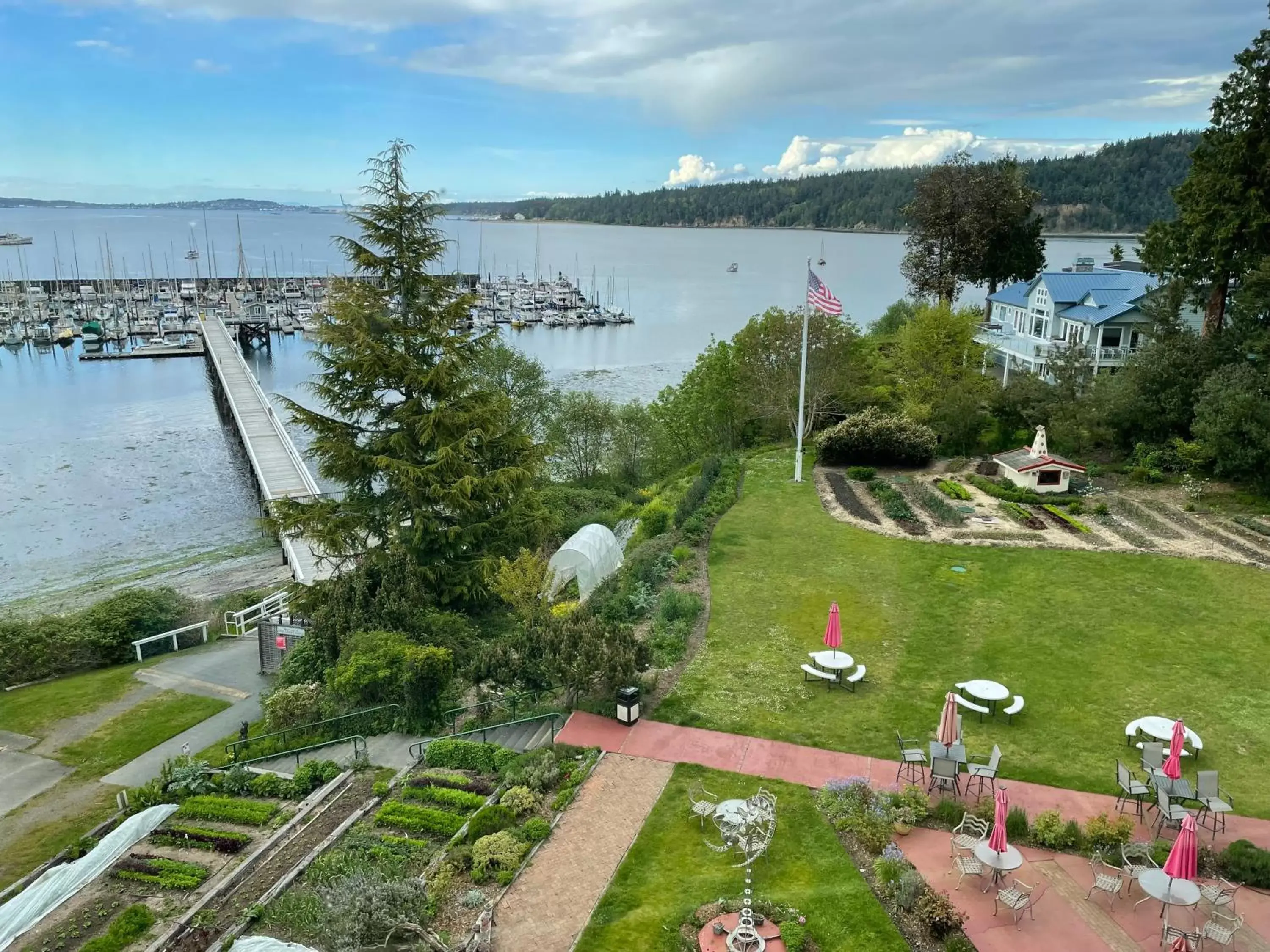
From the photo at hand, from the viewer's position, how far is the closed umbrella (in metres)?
13.4

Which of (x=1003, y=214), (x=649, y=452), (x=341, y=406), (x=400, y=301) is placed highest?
(x=1003, y=214)

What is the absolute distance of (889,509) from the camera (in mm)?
27656

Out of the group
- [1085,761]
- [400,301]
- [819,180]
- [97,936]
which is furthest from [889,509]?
[819,180]

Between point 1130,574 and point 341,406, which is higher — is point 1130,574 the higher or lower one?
the lower one

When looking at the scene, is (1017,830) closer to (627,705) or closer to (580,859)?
(580,859)

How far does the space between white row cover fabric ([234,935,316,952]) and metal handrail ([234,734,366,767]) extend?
250 inches

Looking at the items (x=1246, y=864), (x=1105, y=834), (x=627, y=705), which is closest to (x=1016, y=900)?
(x=1105, y=834)

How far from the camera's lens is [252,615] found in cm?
2661

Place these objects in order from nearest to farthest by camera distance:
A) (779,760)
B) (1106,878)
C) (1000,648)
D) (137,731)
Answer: (1106,878), (779,760), (1000,648), (137,731)

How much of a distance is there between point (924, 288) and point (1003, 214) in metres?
5.85

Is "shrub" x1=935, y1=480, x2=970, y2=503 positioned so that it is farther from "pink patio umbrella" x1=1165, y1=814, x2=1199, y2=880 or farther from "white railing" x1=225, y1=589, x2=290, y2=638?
"white railing" x1=225, y1=589, x2=290, y2=638

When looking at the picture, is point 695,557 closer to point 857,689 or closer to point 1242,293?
point 857,689

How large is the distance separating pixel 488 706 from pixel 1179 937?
11.5 m

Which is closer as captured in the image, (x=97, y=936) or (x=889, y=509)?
(x=97, y=936)
